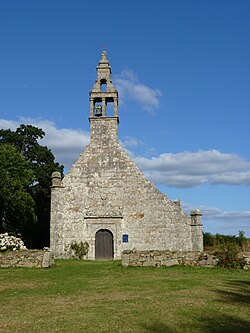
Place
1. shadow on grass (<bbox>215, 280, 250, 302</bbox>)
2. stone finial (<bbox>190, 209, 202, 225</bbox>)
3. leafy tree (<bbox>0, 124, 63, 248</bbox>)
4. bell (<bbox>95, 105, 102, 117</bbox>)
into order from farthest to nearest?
1. leafy tree (<bbox>0, 124, 63, 248</bbox>)
2. bell (<bbox>95, 105, 102, 117</bbox>)
3. stone finial (<bbox>190, 209, 202, 225</bbox>)
4. shadow on grass (<bbox>215, 280, 250, 302</bbox>)

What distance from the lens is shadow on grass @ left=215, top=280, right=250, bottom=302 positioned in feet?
28.9

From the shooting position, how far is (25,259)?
16.6 meters

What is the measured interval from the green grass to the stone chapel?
29.2 ft

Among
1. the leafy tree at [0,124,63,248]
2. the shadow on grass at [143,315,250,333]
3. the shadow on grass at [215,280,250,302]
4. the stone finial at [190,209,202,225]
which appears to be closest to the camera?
the shadow on grass at [143,315,250,333]

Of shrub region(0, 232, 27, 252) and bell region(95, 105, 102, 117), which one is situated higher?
bell region(95, 105, 102, 117)

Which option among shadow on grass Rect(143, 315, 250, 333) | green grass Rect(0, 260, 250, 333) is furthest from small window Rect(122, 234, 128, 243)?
shadow on grass Rect(143, 315, 250, 333)

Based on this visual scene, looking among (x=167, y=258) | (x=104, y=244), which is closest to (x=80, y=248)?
(x=104, y=244)

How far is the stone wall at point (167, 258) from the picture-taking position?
51.8 feet

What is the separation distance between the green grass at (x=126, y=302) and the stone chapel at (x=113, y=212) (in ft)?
29.2

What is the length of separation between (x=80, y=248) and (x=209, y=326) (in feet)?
55.2

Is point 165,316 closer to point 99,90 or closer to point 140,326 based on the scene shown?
point 140,326

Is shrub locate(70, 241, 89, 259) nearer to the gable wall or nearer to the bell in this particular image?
the gable wall

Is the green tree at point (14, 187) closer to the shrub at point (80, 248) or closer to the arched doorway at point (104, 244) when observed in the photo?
the shrub at point (80, 248)

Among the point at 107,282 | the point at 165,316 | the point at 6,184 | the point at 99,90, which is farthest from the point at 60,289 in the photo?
the point at 99,90
